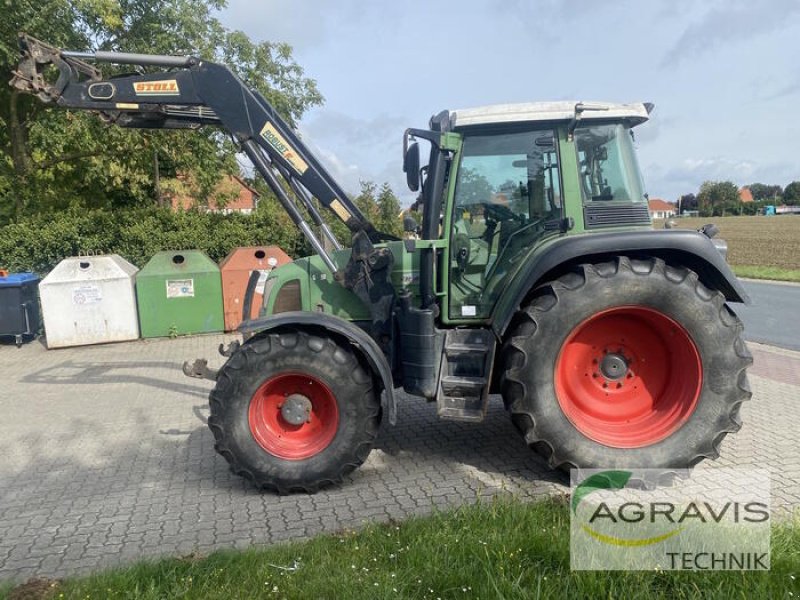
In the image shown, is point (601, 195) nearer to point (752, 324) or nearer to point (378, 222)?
point (752, 324)

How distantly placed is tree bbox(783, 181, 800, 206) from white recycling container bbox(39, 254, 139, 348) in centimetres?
11389

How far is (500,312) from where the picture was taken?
3963 mm

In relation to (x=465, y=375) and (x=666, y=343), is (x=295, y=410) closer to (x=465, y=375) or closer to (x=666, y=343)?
(x=465, y=375)

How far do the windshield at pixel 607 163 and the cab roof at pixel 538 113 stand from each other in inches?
4.6

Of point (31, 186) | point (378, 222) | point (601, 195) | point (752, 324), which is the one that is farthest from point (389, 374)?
point (31, 186)

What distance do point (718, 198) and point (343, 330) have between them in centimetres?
10808

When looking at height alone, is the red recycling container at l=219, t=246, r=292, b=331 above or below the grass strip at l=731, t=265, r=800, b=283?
above

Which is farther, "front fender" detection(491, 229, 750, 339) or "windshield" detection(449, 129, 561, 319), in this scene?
"windshield" detection(449, 129, 561, 319)

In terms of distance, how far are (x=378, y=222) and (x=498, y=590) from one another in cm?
1191

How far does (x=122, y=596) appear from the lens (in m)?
2.69

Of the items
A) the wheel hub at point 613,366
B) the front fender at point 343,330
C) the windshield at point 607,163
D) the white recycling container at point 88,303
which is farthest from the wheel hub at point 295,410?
the white recycling container at point 88,303

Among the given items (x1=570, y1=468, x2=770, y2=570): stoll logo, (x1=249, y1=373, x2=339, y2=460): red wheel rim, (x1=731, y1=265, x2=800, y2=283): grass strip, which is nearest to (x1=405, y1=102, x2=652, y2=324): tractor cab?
(x1=249, y1=373, x2=339, y2=460): red wheel rim

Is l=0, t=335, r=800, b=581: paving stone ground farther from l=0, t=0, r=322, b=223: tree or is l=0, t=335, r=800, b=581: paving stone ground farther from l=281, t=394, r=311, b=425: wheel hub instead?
l=0, t=0, r=322, b=223: tree

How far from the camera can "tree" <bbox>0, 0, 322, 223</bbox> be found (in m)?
10.4
